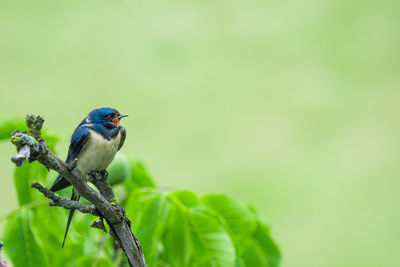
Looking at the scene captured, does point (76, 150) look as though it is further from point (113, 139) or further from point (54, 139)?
point (54, 139)

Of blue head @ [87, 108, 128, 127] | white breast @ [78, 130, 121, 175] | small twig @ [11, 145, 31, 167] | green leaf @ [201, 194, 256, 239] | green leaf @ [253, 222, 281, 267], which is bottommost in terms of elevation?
green leaf @ [253, 222, 281, 267]

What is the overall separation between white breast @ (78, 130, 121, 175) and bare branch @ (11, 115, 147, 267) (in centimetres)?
15

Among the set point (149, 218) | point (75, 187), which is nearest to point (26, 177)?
point (149, 218)

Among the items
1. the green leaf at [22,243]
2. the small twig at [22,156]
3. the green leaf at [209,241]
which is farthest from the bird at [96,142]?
the small twig at [22,156]

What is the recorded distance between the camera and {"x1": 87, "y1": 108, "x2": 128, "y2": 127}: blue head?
4.66 ft

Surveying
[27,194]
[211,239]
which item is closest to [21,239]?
[27,194]

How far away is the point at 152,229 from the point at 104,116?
35 cm

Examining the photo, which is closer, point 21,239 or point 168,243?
point 21,239

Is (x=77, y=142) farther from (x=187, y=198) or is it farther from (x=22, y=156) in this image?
(x=22, y=156)

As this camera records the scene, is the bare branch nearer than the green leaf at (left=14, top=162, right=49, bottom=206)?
Yes

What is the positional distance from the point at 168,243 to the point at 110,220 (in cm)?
66

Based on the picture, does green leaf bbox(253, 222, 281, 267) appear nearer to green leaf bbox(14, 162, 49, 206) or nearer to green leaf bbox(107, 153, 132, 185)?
green leaf bbox(107, 153, 132, 185)

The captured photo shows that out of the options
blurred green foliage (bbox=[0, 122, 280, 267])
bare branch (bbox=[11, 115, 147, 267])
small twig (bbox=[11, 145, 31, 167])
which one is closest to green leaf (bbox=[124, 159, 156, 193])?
blurred green foliage (bbox=[0, 122, 280, 267])

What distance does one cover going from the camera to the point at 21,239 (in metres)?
1.48
